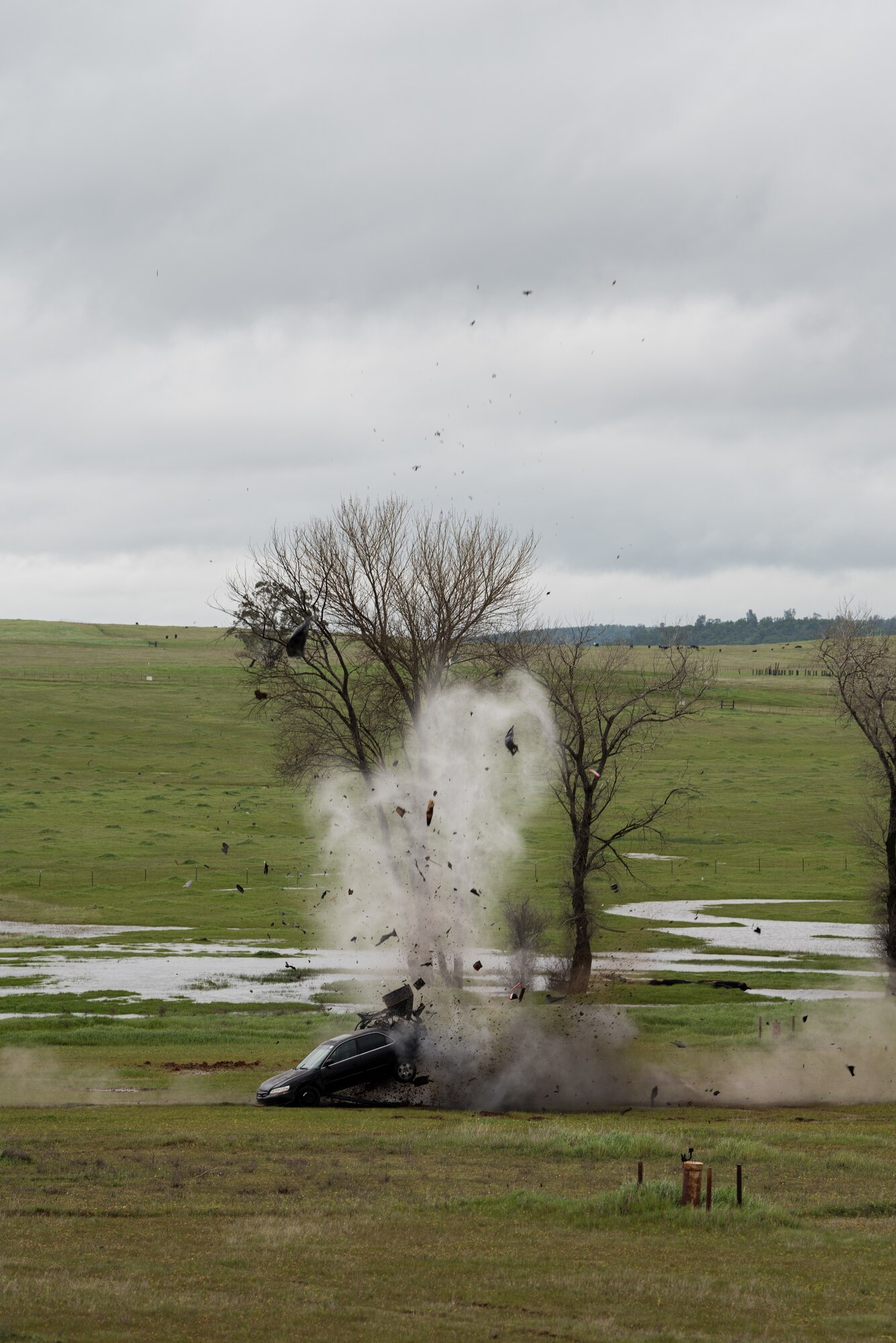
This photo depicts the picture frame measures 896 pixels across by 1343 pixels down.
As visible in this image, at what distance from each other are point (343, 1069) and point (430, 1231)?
12.8 metres

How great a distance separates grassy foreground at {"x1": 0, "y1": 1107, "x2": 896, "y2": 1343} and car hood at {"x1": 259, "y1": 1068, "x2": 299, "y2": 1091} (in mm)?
1901

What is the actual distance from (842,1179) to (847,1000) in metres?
23.4

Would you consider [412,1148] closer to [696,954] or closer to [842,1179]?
[842,1179]

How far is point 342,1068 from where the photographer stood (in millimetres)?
31531

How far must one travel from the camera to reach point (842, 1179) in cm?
2303

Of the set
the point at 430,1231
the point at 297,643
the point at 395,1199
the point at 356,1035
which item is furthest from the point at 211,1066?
the point at 430,1231

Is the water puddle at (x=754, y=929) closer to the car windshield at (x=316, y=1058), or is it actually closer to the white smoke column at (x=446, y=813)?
the white smoke column at (x=446, y=813)

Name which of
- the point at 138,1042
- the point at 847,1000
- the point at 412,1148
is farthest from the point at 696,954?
the point at 412,1148

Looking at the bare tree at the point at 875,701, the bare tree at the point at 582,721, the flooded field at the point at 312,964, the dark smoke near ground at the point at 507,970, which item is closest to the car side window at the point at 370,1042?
the dark smoke near ground at the point at 507,970

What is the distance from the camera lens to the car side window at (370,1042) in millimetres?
31953

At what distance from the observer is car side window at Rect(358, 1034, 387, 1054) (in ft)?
105

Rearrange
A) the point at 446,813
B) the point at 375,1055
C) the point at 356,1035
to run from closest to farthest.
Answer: the point at 356,1035, the point at 375,1055, the point at 446,813

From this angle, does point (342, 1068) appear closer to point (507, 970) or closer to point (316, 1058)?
point (316, 1058)

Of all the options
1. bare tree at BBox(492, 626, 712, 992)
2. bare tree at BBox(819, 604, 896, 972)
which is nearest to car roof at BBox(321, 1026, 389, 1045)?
bare tree at BBox(492, 626, 712, 992)
